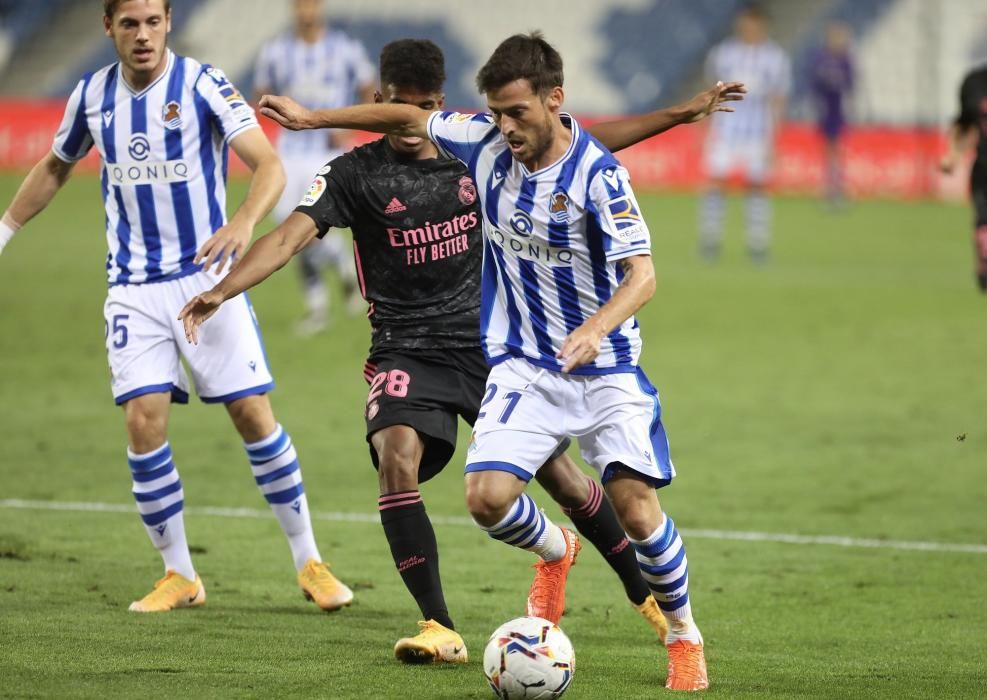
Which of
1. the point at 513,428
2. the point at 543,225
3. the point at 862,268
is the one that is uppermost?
the point at 543,225

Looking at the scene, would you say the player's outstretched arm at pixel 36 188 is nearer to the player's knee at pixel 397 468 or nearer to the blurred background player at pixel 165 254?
the blurred background player at pixel 165 254

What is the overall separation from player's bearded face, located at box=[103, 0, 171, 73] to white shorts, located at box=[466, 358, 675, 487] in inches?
77.2

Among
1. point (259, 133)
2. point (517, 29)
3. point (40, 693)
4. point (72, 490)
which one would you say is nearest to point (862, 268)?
point (72, 490)

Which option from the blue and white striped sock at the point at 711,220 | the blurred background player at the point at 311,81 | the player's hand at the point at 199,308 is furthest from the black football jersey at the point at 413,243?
the blue and white striped sock at the point at 711,220

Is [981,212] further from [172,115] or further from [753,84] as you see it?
[753,84]

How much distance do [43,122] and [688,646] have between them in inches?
1004

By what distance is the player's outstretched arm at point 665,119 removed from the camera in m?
5.38

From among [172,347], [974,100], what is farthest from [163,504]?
[974,100]

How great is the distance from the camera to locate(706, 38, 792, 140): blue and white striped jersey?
783 inches

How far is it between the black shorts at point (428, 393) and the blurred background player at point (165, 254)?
68cm

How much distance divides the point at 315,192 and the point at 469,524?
2.80 meters

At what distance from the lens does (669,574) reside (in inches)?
205

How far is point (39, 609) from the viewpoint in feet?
19.4

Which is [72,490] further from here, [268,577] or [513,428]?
[513,428]
